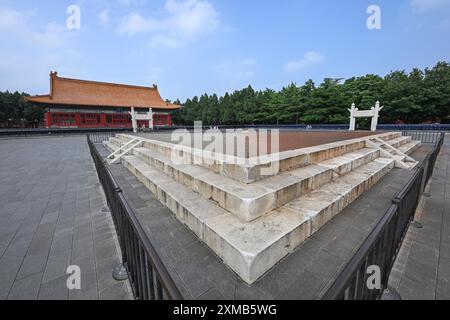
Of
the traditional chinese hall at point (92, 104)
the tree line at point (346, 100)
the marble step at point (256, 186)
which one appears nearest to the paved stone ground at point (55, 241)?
the marble step at point (256, 186)

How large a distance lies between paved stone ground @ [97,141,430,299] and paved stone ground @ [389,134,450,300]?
1.43ft

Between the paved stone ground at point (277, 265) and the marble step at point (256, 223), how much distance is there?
9 cm

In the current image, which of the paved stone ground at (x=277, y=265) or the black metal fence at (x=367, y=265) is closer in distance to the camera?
the black metal fence at (x=367, y=265)

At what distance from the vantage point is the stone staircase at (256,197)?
6.76 ft

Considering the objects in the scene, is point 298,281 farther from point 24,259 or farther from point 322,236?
point 24,259

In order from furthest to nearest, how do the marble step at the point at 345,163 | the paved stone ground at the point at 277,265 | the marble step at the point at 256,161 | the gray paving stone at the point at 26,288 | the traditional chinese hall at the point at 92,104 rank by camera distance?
the traditional chinese hall at the point at 92,104, the marble step at the point at 345,163, the marble step at the point at 256,161, the gray paving stone at the point at 26,288, the paved stone ground at the point at 277,265

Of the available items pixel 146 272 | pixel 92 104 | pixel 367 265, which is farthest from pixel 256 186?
pixel 92 104

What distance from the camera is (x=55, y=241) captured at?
276 centimetres

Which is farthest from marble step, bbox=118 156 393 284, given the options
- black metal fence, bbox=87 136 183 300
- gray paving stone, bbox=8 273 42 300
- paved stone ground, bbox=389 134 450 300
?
gray paving stone, bbox=8 273 42 300

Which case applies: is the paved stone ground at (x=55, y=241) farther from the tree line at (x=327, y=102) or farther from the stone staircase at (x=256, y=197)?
the tree line at (x=327, y=102)

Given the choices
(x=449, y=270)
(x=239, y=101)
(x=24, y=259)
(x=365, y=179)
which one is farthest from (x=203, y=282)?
(x=239, y=101)

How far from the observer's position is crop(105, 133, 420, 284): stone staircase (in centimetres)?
206

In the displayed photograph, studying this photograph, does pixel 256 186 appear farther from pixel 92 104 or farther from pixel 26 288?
pixel 92 104

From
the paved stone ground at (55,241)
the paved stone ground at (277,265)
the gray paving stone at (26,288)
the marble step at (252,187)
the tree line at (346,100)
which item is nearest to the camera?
the paved stone ground at (277,265)
